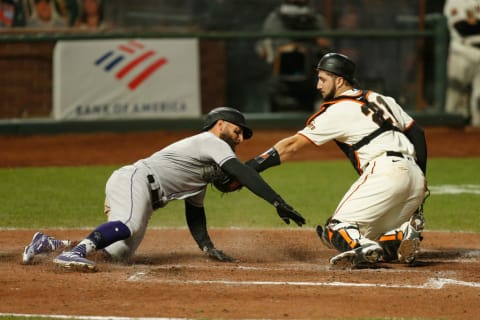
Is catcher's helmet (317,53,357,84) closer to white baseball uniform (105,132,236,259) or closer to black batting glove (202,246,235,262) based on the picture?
white baseball uniform (105,132,236,259)

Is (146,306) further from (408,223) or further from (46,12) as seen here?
(46,12)

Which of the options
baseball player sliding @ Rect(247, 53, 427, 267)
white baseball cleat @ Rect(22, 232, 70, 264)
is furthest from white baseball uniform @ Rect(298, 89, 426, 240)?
white baseball cleat @ Rect(22, 232, 70, 264)

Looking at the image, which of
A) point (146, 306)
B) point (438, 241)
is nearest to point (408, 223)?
point (438, 241)

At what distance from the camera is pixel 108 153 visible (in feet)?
44.5

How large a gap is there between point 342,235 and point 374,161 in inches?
22.3

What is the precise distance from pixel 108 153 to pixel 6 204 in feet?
12.9

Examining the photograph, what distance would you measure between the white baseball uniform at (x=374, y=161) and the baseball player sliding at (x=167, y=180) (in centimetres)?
58

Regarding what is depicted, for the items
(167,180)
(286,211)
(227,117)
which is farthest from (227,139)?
(286,211)

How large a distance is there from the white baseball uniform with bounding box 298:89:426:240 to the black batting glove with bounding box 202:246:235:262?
0.85m

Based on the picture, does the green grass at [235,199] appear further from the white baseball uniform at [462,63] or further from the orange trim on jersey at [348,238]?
the white baseball uniform at [462,63]

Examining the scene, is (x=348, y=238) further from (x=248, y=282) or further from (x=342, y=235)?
(x=248, y=282)

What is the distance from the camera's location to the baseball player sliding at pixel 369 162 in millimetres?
6305

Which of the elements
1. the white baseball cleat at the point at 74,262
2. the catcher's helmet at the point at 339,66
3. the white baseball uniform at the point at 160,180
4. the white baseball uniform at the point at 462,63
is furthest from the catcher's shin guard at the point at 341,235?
the white baseball uniform at the point at 462,63

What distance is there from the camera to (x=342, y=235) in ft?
20.5
